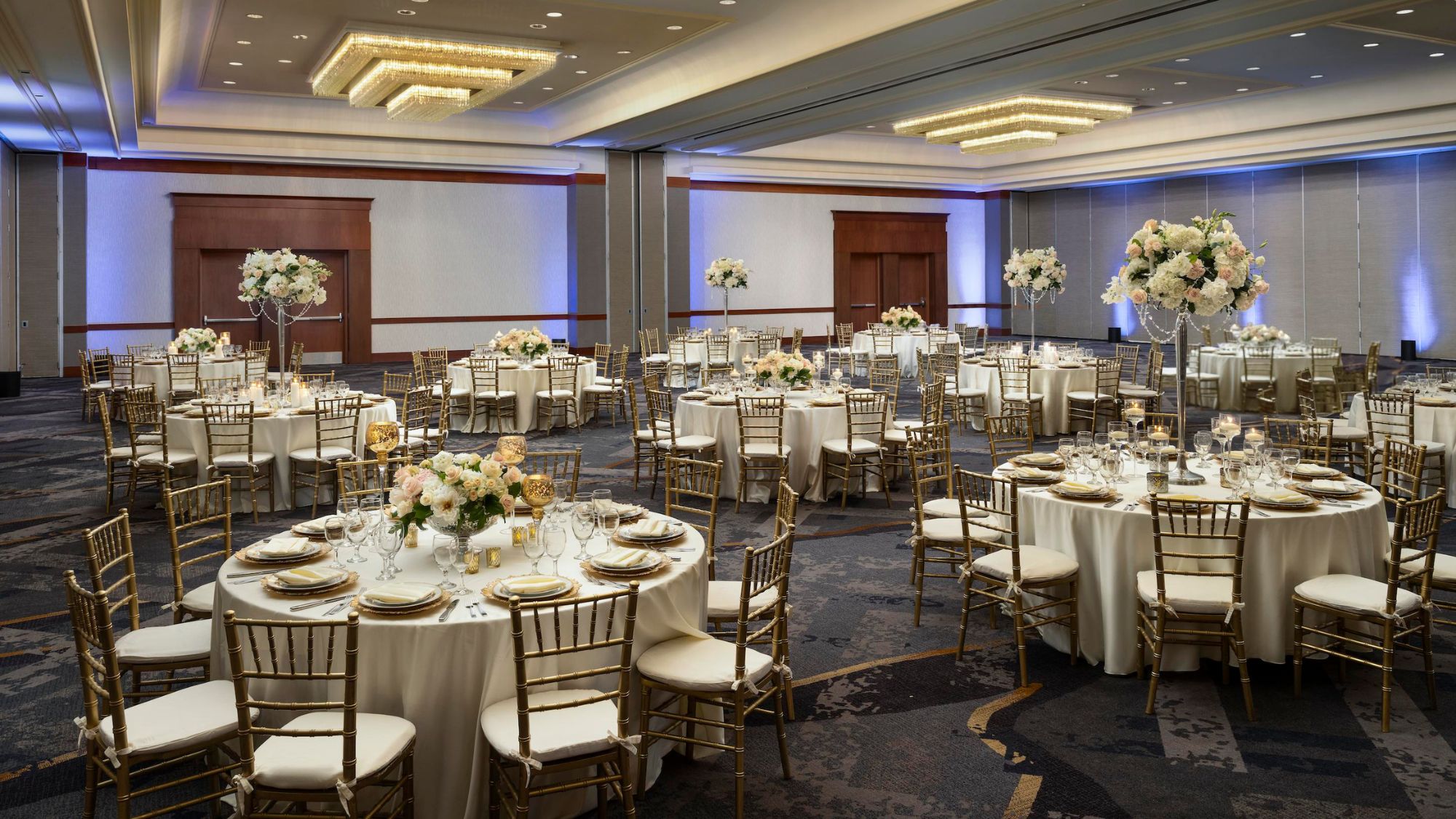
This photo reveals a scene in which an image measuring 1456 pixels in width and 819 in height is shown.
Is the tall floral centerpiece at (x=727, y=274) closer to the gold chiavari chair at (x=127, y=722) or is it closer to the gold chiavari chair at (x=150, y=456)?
the gold chiavari chair at (x=150, y=456)

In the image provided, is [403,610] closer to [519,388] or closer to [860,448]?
[860,448]

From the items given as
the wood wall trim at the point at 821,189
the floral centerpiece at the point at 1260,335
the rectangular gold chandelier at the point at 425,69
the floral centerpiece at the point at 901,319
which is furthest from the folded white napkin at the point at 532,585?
the wood wall trim at the point at 821,189

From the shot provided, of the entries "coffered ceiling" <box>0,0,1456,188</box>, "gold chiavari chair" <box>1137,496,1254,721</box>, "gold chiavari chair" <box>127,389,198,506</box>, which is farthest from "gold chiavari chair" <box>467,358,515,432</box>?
"gold chiavari chair" <box>1137,496,1254,721</box>

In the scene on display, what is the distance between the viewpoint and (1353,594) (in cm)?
429

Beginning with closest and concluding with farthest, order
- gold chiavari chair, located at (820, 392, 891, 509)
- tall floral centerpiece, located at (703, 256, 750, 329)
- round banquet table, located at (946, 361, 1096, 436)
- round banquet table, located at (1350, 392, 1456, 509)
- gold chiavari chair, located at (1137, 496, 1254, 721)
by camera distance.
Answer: gold chiavari chair, located at (1137, 496, 1254, 721), round banquet table, located at (1350, 392, 1456, 509), gold chiavari chair, located at (820, 392, 891, 509), round banquet table, located at (946, 361, 1096, 436), tall floral centerpiece, located at (703, 256, 750, 329)

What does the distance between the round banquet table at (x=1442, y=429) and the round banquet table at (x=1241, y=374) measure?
16.1ft

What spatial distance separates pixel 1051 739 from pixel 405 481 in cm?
255

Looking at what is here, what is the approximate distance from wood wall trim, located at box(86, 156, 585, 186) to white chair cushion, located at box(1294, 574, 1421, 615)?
16.7m

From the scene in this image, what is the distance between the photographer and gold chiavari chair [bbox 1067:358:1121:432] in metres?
11.5

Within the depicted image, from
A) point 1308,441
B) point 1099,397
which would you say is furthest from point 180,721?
point 1099,397

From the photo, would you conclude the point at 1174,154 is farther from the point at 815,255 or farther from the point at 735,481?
the point at 735,481

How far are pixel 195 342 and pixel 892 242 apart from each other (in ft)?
53.2

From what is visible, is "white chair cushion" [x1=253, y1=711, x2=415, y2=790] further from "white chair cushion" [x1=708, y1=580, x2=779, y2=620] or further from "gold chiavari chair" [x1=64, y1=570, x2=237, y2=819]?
"white chair cushion" [x1=708, y1=580, x2=779, y2=620]

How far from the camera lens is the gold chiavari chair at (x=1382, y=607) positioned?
4129mm
